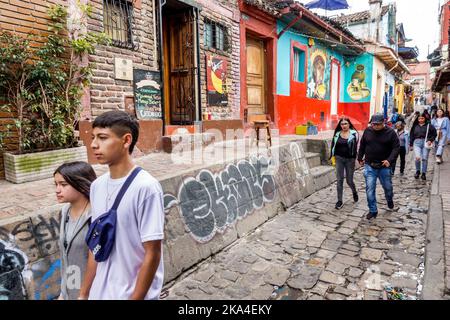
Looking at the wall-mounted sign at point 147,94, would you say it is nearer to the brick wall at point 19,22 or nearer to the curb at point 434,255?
the brick wall at point 19,22

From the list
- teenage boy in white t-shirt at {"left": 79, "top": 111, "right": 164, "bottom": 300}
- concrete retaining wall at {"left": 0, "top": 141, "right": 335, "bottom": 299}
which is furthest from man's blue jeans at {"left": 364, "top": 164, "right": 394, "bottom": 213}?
teenage boy in white t-shirt at {"left": 79, "top": 111, "right": 164, "bottom": 300}

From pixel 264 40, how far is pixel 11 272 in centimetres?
1090

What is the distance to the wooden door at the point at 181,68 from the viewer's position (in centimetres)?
840

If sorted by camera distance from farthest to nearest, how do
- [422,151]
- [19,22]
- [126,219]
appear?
[422,151]
[19,22]
[126,219]

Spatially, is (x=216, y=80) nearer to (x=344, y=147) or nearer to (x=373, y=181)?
(x=344, y=147)

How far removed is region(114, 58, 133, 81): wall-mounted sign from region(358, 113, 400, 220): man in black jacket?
197 inches

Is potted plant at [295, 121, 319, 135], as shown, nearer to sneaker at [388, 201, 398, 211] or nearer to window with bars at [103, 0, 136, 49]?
Answer: sneaker at [388, 201, 398, 211]

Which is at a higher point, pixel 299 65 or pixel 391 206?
pixel 299 65

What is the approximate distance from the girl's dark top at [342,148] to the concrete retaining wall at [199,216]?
1.21 meters

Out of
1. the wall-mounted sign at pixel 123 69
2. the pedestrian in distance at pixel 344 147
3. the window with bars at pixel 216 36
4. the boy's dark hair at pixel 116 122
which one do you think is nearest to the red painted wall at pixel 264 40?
the window with bars at pixel 216 36

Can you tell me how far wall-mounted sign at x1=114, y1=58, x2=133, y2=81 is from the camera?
653 centimetres

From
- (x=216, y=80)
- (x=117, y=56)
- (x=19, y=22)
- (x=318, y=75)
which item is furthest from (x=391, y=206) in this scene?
(x=318, y=75)

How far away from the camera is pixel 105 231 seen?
1786 mm

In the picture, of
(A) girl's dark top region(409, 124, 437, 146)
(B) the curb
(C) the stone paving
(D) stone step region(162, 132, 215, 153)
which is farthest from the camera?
(A) girl's dark top region(409, 124, 437, 146)
